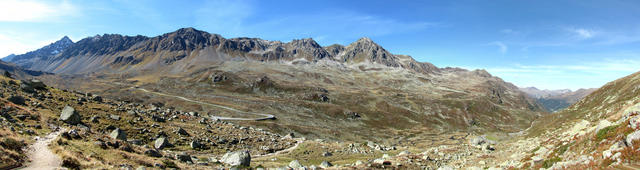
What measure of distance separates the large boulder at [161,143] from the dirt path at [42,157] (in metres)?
19.1

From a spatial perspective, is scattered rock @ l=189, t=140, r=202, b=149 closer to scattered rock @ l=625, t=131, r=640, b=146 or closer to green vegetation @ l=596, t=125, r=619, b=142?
green vegetation @ l=596, t=125, r=619, b=142

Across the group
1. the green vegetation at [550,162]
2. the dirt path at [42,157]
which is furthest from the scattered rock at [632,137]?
the dirt path at [42,157]

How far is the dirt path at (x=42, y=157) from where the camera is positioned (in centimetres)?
1859

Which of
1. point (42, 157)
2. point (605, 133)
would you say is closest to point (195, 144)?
point (42, 157)

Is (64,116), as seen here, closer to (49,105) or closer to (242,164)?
(49,105)

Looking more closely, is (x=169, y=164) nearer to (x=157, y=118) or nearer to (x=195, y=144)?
(x=195, y=144)

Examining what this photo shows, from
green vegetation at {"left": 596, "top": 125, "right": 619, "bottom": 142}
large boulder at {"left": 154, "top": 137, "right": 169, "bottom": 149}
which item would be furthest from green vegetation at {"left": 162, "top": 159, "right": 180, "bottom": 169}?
green vegetation at {"left": 596, "top": 125, "right": 619, "bottom": 142}

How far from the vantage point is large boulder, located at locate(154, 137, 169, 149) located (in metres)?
43.0

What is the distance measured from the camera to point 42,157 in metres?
20.3

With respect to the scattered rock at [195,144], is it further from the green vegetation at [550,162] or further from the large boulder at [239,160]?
the green vegetation at [550,162]

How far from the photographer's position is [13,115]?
32188mm

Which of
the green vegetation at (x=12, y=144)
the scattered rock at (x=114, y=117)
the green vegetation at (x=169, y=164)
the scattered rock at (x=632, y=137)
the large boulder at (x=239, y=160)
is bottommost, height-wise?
the large boulder at (x=239, y=160)

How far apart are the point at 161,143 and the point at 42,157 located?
78.0 ft

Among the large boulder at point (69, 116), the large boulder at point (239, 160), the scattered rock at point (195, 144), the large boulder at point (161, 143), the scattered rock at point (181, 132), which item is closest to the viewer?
the large boulder at point (239, 160)
